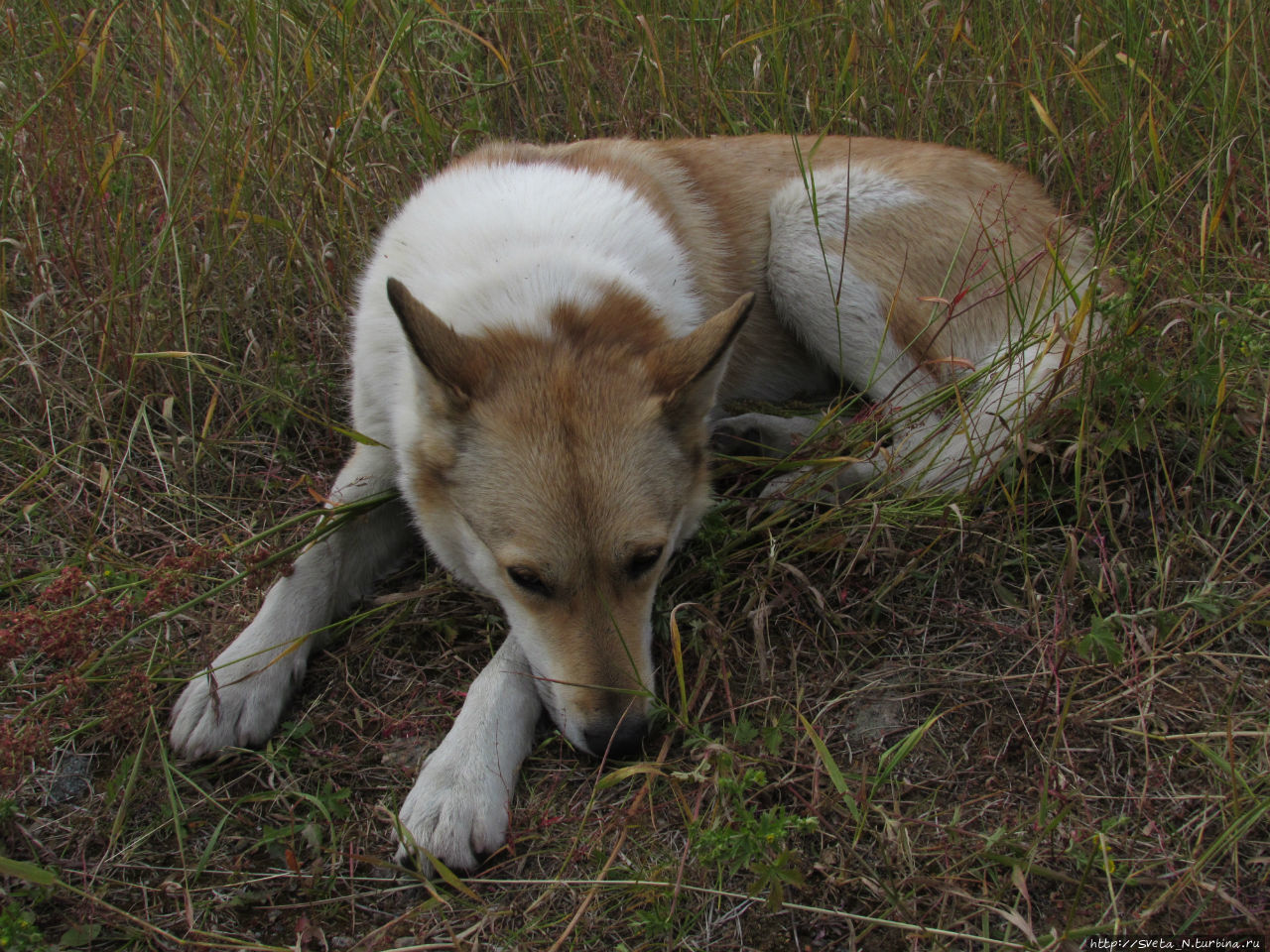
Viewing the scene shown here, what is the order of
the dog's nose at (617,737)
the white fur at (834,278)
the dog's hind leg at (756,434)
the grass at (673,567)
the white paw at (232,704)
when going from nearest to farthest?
the grass at (673,567), the dog's nose at (617,737), the white paw at (232,704), the dog's hind leg at (756,434), the white fur at (834,278)

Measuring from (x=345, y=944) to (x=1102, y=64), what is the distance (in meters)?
4.11

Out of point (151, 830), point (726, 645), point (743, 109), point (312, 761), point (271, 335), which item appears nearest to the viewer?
point (151, 830)

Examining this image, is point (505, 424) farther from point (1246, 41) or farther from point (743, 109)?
point (1246, 41)

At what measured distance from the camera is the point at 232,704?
2.39 m

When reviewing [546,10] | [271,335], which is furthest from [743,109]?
[271,335]

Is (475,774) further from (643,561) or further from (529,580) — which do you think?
(643,561)

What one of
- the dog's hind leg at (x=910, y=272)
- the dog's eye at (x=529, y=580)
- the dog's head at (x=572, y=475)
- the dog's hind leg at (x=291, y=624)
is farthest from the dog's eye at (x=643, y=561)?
the dog's hind leg at (x=910, y=272)

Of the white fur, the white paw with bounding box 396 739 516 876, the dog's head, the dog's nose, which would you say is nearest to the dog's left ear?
the dog's head

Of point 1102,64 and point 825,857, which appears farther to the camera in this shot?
point 1102,64

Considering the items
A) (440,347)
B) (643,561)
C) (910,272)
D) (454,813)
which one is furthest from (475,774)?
(910,272)

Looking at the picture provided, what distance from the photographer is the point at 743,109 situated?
4328mm

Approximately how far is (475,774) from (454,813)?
11 cm

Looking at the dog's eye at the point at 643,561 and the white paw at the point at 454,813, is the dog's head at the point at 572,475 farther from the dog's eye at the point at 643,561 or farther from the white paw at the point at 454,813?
the white paw at the point at 454,813

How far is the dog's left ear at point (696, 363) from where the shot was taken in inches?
88.2
